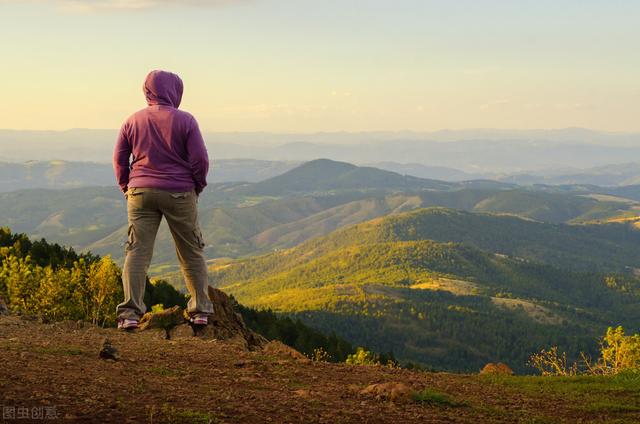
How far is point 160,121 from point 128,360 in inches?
177

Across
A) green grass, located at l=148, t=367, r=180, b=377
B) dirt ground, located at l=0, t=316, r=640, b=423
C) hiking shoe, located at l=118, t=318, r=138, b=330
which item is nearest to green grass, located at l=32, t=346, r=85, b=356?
dirt ground, located at l=0, t=316, r=640, b=423

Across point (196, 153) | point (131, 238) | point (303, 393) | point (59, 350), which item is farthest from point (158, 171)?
point (303, 393)

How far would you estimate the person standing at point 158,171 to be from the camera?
11.9 metres

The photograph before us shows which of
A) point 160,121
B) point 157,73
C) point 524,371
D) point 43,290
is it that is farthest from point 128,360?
point 524,371

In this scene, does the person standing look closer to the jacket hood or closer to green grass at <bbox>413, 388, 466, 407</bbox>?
the jacket hood

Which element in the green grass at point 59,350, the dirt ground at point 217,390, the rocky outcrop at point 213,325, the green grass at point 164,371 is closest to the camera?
the dirt ground at point 217,390

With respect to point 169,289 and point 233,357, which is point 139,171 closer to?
point 233,357

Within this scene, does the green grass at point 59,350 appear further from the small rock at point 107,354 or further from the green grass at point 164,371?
the green grass at point 164,371

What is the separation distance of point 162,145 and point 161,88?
3.74 feet

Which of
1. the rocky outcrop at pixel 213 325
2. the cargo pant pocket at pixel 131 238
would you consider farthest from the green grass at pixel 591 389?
the cargo pant pocket at pixel 131 238

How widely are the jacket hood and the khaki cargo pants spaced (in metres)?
1.80

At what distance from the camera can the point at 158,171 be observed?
469 inches

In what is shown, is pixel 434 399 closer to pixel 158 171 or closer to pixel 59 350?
pixel 158 171

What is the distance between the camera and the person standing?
39.0ft
